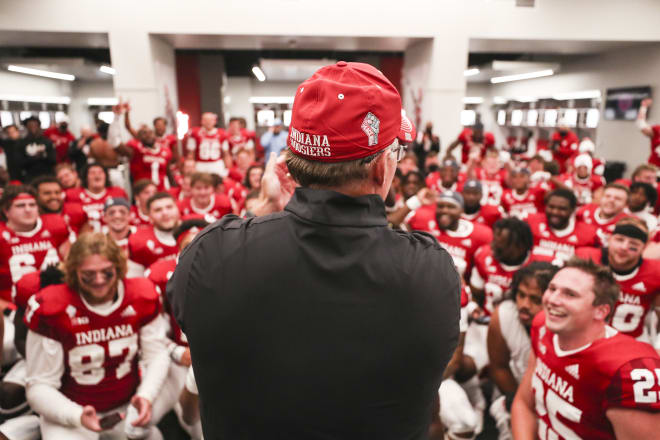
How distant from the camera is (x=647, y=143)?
1138cm

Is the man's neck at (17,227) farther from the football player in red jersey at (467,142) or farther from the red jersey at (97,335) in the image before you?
the football player in red jersey at (467,142)

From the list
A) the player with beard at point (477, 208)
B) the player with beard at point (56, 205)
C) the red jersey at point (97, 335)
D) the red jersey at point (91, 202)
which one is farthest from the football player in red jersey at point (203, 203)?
the player with beard at point (477, 208)

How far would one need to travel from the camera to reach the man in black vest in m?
0.87

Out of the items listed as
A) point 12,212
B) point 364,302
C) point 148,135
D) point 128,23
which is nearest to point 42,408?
point 12,212

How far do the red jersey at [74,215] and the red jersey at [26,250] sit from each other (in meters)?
0.79

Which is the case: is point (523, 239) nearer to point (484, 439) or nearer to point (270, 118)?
point (484, 439)

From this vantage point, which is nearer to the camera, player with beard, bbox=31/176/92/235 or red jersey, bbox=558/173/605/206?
player with beard, bbox=31/176/92/235

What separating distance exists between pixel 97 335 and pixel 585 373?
101 inches

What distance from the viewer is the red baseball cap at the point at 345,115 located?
35.1 inches

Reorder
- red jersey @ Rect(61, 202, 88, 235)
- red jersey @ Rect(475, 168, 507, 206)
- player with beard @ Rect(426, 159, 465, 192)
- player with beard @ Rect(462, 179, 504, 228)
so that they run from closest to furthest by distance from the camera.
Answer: red jersey @ Rect(61, 202, 88, 235) < player with beard @ Rect(462, 179, 504, 228) < red jersey @ Rect(475, 168, 507, 206) < player with beard @ Rect(426, 159, 465, 192)

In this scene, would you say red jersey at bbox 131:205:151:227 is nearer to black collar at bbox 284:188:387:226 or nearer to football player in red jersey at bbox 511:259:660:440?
football player in red jersey at bbox 511:259:660:440

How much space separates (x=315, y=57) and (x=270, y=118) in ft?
23.3

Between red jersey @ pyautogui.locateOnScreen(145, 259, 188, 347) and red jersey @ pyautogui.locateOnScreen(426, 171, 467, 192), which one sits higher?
red jersey @ pyautogui.locateOnScreen(426, 171, 467, 192)

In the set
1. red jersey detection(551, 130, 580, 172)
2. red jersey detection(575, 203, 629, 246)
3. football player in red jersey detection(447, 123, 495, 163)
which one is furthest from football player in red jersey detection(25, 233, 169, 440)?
red jersey detection(551, 130, 580, 172)
